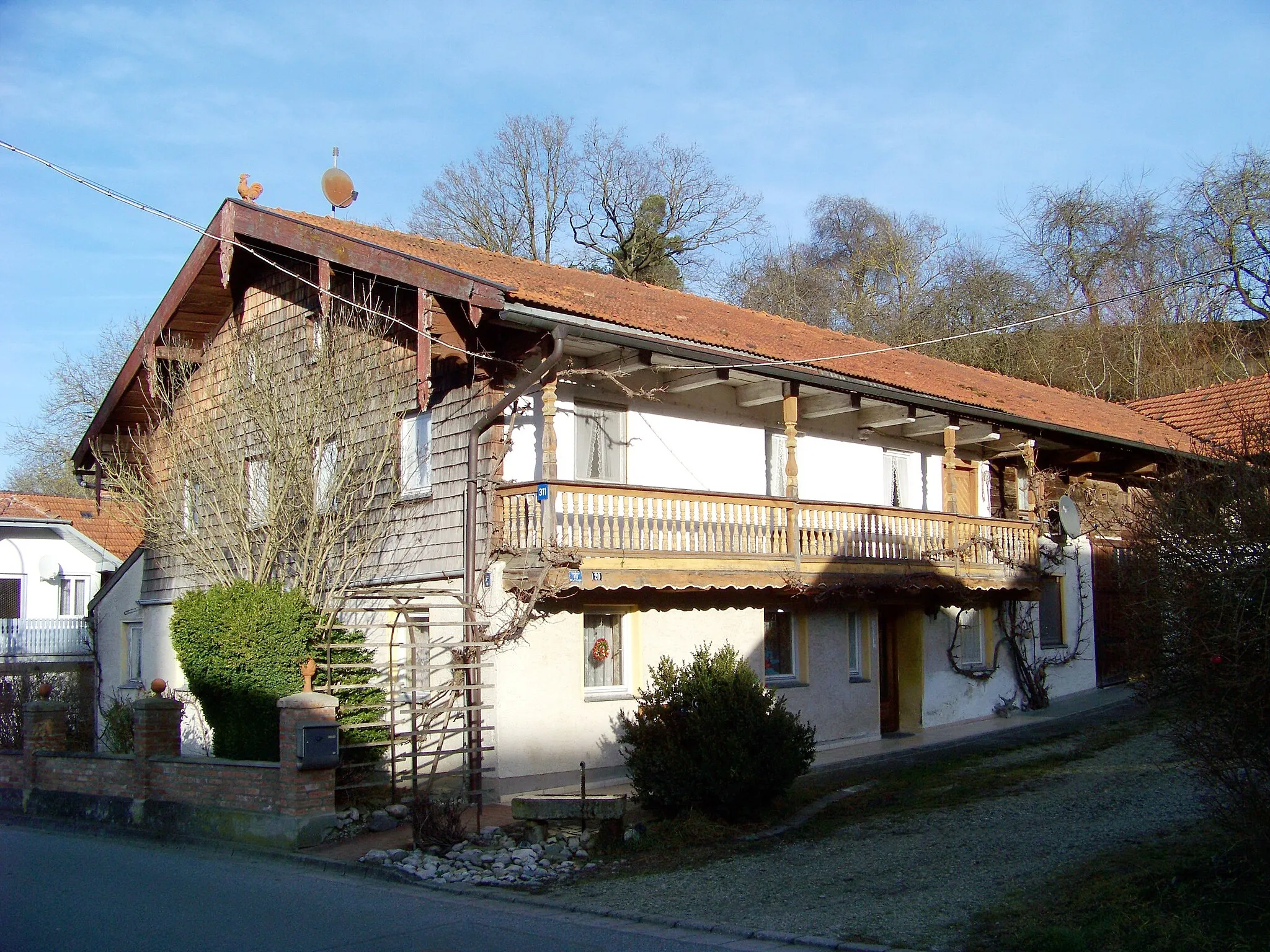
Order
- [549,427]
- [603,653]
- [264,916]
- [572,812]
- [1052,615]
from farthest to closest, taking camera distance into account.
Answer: [1052,615] → [603,653] → [549,427] → [572,812] → [264,916]

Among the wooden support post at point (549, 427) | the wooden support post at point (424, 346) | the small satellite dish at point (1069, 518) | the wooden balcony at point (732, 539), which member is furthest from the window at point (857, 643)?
the wooden support post at point (424, 346)

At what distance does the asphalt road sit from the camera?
326 inches

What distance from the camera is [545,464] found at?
14055 millimetres

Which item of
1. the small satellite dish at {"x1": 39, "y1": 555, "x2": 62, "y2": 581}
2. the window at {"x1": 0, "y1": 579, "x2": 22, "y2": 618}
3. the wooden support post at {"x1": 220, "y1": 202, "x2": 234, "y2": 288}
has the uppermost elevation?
the wooden support post at {"x1": 220, "y1": 202, "x2": 234, "y2": 288}

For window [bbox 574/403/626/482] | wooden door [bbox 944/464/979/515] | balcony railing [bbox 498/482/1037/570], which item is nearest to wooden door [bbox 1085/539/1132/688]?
wooden door [bbox 944/464/979/515]

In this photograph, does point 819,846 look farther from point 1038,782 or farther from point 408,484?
point 408,484

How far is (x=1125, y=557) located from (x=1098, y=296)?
33.9 metres

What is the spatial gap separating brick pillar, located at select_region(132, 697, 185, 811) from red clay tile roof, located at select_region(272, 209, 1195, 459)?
20.7ft

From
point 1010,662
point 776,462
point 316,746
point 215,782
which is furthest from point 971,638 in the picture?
point 215,782

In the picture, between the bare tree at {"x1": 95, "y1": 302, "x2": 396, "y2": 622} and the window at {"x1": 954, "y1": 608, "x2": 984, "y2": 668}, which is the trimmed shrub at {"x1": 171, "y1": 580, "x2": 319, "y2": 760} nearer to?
the bare tree at {"x1": 95, "y1": 302, "x2": 396, "y2": 622}

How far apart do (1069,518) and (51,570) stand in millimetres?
23821

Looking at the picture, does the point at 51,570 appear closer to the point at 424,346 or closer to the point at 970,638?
the point at 424,346

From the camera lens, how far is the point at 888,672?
20203 millimetres

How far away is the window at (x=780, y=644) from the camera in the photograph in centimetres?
1788
